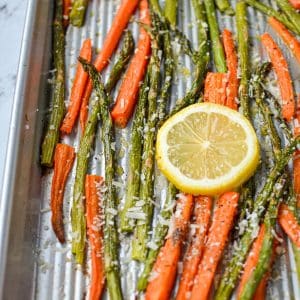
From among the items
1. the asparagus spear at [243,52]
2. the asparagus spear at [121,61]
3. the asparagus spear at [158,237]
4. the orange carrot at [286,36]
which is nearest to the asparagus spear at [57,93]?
the asparagus spear at [121,61]

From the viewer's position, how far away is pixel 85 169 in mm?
3104

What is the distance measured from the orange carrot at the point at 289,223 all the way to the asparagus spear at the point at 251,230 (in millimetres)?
93

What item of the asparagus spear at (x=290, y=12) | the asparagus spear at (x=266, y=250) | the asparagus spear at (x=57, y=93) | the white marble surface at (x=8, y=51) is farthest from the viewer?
the asparagus spear at (x=290, y=12)

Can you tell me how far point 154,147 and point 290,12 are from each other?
134 cm

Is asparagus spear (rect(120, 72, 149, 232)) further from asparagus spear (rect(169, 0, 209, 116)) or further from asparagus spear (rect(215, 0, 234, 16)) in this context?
asparagus spear (rect(215, 0, 234, 16))

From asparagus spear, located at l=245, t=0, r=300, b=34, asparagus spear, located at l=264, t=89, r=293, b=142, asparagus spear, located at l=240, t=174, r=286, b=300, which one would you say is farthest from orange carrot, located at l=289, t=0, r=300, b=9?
asparagus spear, located at l=240, t=174, r=286, b=300

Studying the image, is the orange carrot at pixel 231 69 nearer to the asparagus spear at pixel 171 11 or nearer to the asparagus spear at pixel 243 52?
the asparagus spear at pixel 243 52

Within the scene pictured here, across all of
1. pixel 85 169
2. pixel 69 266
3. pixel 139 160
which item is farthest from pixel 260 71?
pixel 69 266

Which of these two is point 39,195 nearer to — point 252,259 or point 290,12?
point 252,259

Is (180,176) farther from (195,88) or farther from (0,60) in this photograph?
(0,60)

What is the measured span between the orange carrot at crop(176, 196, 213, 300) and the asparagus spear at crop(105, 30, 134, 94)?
95 cm

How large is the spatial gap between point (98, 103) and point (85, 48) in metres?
0.50

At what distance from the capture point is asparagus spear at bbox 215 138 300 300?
2646 mm

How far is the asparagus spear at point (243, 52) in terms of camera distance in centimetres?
331
